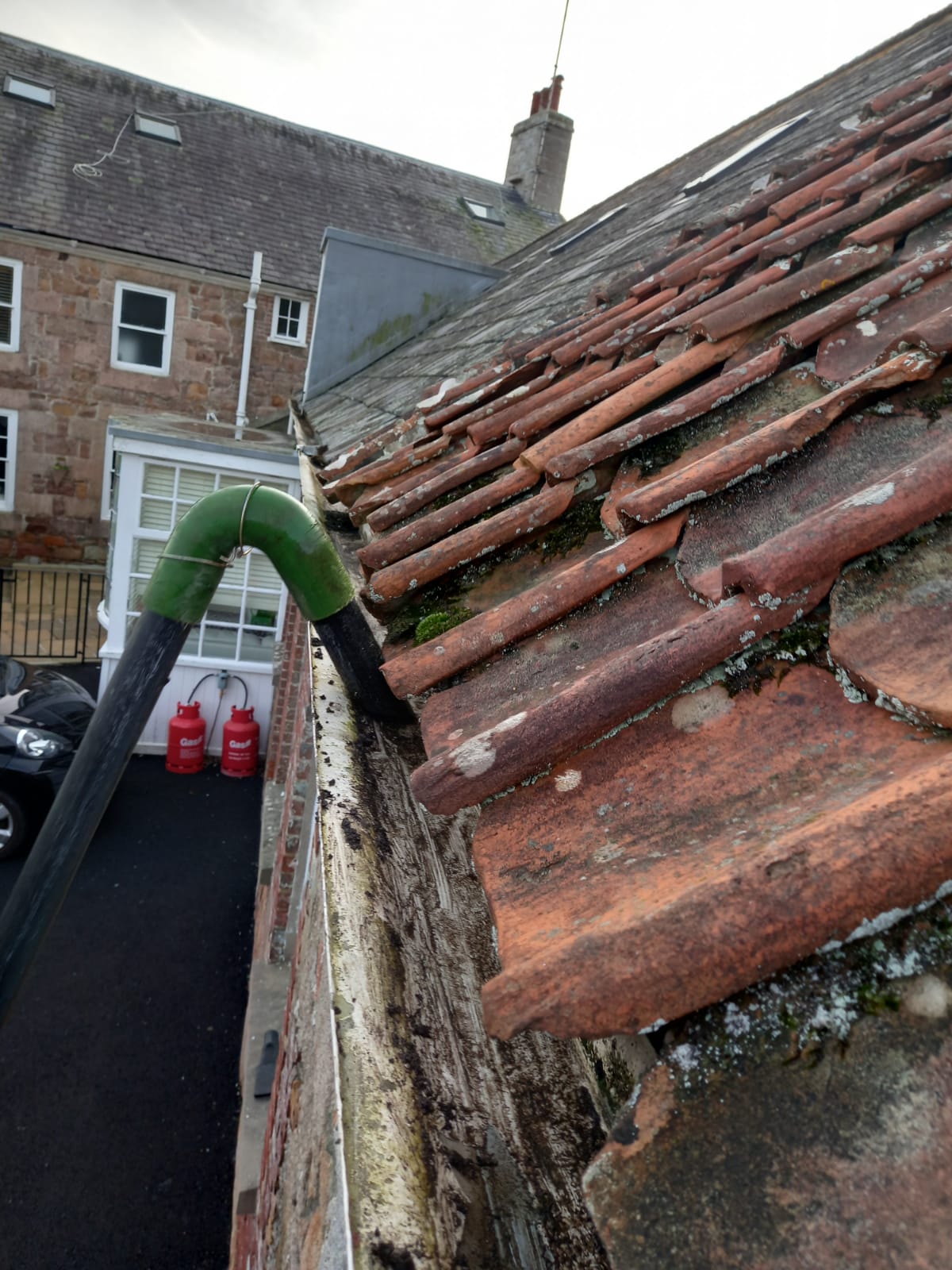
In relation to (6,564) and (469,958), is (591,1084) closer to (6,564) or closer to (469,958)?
(469,958)

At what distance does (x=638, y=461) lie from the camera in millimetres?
1920

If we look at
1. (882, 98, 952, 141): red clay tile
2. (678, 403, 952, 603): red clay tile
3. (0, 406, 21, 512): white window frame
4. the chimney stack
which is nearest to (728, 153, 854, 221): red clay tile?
(882, 98, 952, 141): red clay tile

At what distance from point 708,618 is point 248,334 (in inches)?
625

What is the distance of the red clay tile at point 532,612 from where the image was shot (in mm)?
1569

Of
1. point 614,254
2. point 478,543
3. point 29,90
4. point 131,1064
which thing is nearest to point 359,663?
point 478,543

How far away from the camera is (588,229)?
27.8ft

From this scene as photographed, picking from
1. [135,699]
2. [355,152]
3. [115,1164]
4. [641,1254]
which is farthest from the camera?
[355,152]

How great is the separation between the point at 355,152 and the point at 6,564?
1257cm

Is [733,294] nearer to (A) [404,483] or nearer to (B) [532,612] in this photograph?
(A) [404,483]

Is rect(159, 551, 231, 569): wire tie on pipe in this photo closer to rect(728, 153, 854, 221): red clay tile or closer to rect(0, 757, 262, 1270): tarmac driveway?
rect(728, 153, 854, 221): red clay tile

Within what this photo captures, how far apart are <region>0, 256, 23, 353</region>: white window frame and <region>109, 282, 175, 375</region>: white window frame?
Result: 1557 millimetres

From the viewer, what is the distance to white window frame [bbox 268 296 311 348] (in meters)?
15.5

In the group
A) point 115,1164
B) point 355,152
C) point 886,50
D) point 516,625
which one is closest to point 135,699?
point 516,625

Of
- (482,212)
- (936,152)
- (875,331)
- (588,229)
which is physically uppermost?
(482,212)
